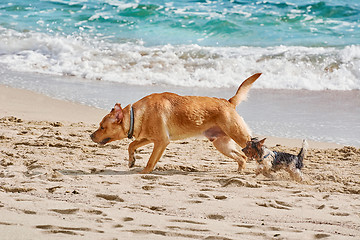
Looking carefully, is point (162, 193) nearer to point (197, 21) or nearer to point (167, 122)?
point (167, 122)

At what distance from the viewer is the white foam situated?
39.6 ft

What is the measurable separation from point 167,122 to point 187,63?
8.21 meters

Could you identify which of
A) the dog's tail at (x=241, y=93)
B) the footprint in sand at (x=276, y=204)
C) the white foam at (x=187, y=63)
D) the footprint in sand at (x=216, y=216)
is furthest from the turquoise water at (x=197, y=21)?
the footprint in sand at (x=216, y=216)

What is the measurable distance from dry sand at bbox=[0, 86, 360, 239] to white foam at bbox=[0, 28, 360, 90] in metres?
4.80

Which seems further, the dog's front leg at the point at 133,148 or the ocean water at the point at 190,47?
the ocean water at the point at 190,47

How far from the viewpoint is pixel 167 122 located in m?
5.61

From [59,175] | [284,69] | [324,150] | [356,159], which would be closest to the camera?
[59,175]

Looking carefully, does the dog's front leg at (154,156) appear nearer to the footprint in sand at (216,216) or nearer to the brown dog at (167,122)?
the brown dog at (167,122)

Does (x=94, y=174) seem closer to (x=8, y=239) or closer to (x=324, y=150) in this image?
(x=8, y=239)

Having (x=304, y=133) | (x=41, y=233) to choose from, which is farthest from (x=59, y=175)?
(x=304, y=133)

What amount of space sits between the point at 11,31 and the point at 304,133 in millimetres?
11966

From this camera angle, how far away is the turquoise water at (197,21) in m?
16.8

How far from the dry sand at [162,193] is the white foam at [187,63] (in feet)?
15.7

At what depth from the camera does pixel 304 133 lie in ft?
26.0
